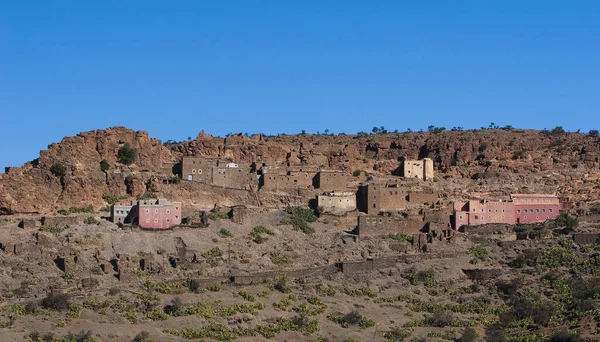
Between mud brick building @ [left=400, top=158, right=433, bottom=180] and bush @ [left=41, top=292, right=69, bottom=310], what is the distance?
1450 inches

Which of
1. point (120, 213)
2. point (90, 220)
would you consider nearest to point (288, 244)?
point (120, 213)

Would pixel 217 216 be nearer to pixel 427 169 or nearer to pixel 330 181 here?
pixel 330 181

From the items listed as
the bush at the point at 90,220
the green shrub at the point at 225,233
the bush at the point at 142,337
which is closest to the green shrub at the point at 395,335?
the bush at the point at 142,337

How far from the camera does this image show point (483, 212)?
78188 millimetres

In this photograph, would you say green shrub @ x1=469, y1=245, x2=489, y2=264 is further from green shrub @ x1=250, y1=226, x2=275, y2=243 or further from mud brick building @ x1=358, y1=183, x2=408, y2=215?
green shrub @ x1=250, y1=226, x2=275, y2=243

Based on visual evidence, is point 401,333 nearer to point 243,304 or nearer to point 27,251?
point 243,304

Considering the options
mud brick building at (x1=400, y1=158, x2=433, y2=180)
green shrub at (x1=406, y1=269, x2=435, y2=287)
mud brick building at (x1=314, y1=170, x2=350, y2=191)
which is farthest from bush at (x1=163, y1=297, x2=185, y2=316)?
mud brick building at (x1=400, y1=158, x2=433, y2=180)

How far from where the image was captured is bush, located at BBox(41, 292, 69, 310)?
56438 millimetres

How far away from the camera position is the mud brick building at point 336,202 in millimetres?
77625

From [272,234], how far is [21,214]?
14.7 metres

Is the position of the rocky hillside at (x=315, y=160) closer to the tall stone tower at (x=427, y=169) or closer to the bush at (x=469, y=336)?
the tall stone tower at (x=427, y=169)

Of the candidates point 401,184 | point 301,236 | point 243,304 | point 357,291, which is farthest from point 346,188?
point 243,304

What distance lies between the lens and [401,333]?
58781 mm

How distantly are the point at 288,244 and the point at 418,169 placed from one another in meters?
20.3
